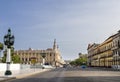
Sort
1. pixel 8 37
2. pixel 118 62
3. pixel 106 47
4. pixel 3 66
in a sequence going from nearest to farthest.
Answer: pixel 8 37 → pixel 3 66 → pixel 118 62 → pixel 106 47

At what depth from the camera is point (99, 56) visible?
181 m

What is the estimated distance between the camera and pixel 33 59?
76.6 meters

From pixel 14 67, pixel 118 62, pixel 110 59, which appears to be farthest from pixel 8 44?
pixel 110 59

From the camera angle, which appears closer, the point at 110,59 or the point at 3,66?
the point at 3,66

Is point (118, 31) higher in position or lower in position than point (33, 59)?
higher

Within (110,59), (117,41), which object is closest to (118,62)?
(117,41)

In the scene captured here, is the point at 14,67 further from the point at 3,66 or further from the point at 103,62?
the point at 103,62

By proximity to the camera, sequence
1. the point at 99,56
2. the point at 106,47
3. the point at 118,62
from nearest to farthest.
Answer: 1. the point at 118,62
2. the point at 106,47
3. the point at 99,56

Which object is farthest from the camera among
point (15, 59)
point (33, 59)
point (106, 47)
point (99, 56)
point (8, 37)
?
point (99, 56)

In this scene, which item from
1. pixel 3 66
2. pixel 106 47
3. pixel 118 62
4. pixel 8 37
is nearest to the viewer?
pixel 8 37

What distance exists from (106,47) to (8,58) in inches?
4664

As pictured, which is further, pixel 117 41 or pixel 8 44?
pixel 117 41

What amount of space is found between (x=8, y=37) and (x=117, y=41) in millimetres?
89782

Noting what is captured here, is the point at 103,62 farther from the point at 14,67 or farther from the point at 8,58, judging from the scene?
the point at 8,58
